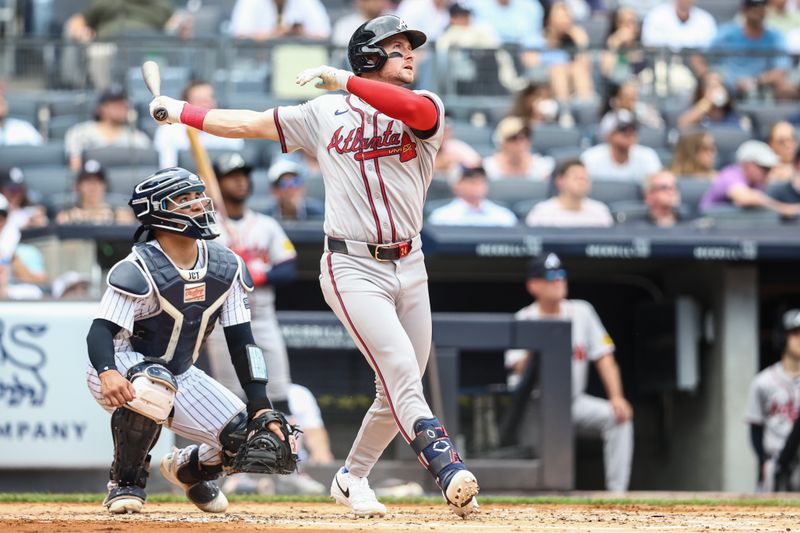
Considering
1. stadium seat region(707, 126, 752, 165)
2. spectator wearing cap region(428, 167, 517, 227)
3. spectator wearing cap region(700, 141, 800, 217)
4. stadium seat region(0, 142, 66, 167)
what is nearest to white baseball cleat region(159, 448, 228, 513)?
spectator wearing cap region(428, 167, 517, 227)

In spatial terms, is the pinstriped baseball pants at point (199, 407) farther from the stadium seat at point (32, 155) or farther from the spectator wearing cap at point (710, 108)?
the spectator wearing cap at point (710, 108)

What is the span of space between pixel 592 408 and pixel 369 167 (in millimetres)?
3799

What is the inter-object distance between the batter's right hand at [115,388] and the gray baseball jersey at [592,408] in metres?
3.76

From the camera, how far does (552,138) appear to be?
410 inches

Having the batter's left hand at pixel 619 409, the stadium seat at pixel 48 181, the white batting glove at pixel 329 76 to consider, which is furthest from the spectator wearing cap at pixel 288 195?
the white batting glove at pixel 329 76

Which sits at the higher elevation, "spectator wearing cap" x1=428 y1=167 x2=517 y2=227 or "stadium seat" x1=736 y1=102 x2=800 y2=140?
"stadium seat" x1=736 y1=102 x2=800 y2=140

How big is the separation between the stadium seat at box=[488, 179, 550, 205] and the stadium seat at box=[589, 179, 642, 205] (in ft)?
1.10

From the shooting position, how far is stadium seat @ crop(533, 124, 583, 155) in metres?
10.4

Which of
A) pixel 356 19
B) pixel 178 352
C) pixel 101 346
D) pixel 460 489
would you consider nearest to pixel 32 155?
pixel 356 19

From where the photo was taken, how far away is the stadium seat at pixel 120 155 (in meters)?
9.62

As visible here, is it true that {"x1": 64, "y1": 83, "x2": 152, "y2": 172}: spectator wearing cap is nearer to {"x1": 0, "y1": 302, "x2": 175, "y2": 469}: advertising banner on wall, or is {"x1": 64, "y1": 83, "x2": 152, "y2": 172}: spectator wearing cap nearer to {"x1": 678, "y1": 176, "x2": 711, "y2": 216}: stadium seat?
{"x1": 0, "y1": 302, "x2": 175, "y2": 469}: advertising banner on wall

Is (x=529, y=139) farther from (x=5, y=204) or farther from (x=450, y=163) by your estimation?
(x=5, y=204)

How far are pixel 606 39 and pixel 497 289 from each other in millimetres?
2938

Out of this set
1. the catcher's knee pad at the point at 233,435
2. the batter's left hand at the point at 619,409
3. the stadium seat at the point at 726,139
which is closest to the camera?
the catcher's knee pad at the point at 233,435
